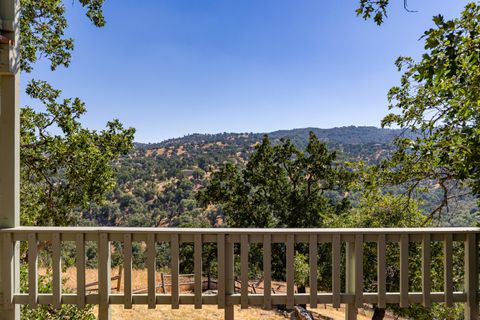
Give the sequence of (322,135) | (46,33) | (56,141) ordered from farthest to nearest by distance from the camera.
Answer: (322,135) → (46,33) → (56,141)

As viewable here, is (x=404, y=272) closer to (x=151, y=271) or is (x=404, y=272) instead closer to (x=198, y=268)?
(x=198, y=268)

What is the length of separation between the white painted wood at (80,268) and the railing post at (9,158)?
47 centimetres

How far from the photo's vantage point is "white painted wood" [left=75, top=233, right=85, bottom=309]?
196 centimetres

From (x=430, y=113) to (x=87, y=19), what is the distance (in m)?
4.67

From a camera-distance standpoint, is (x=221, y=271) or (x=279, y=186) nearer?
(x=221, y=271)

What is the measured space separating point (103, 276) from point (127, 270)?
177 millimetres

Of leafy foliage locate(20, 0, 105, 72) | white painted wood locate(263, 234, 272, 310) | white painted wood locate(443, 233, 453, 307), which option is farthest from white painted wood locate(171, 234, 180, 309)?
leafy foliage locate(20, 0, 105, 72)

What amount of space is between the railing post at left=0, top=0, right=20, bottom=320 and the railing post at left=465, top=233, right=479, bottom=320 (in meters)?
3.05

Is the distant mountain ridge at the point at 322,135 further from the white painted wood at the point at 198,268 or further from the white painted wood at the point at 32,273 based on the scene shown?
the white painted wood at the point at 32,273

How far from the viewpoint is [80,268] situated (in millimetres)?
1979

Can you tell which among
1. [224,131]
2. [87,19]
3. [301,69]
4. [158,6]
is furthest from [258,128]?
[87,19]

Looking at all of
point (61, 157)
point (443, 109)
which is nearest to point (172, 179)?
point (61, 157)

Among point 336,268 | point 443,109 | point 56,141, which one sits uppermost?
point 443,109

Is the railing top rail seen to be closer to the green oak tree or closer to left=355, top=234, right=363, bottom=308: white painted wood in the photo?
left=355, top=234, right=363, bottom=308: white painted wood
